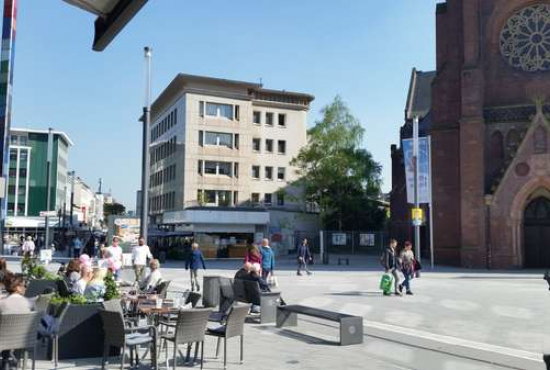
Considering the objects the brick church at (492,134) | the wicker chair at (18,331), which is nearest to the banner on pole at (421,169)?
the brick church at (492,134)

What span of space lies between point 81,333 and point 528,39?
120 ft

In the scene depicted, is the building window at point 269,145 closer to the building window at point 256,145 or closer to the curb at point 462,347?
the building window at point 256,145

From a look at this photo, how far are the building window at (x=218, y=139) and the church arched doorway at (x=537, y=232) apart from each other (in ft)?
111

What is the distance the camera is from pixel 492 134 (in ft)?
123

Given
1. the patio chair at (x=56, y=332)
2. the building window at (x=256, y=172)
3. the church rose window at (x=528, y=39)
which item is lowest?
the patio chair at (x=56, y=332)

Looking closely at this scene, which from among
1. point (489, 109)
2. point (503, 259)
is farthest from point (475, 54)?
point (503, 259)

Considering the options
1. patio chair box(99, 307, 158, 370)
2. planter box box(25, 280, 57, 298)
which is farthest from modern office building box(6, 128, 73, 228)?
patio chair box(99, 307, 158, 370)

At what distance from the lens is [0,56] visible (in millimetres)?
19156

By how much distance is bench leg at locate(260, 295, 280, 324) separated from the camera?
13273mm

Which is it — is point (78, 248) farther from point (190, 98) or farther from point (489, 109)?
point (489, 109)

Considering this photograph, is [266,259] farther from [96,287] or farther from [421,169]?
[421,169]

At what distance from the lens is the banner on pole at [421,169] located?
35188mm

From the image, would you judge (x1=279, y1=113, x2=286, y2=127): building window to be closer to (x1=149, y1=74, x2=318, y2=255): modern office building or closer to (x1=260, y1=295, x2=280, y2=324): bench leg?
(x1=149, y1=74, x2=318, y2=255): modern office building

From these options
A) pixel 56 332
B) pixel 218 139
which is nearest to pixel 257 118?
pixel 218 139
